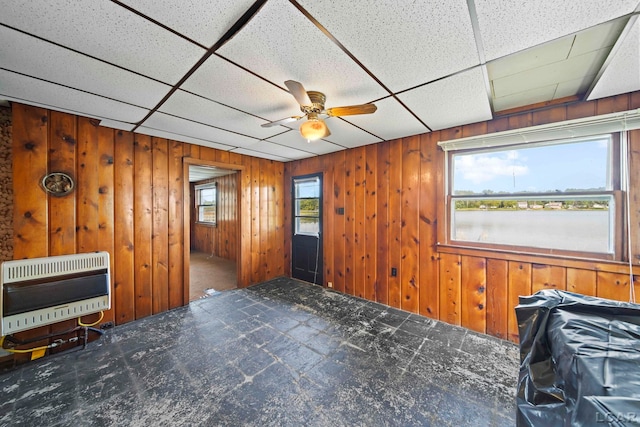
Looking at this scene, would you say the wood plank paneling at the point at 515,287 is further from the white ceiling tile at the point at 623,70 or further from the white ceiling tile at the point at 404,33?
the white ceiling tile at the point at 404,33

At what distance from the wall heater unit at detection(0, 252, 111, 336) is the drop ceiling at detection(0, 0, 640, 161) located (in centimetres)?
142

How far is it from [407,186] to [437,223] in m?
0.59

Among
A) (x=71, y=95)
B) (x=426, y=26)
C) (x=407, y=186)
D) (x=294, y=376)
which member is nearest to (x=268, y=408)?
(x=294, y=376)

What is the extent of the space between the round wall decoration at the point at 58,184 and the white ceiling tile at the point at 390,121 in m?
2.84

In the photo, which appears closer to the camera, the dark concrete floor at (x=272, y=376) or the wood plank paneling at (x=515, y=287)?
the dark concrete floor at (x=272, y=376)

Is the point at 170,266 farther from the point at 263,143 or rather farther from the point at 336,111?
the point at 336,111

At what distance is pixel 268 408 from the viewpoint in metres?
1.51

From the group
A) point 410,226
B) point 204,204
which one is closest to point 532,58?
point 410,226

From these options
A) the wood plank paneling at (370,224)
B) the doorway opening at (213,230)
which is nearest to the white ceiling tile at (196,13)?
the wood plank paneling at (370,224)

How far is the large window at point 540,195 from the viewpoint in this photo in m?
1.93

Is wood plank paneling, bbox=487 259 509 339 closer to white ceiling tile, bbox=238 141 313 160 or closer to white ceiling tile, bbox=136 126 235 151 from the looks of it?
white ceiling tile, bbox=238 141 313 160

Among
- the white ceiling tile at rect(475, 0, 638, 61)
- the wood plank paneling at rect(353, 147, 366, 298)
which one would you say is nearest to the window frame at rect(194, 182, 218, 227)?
the wood plank paneling at rect(353, 147, 366, 298)

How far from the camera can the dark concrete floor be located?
1.45 m

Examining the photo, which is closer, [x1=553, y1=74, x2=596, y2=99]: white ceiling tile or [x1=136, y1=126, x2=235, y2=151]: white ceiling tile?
[x1=553, y1=74, x2=596, y2=99]: white ceiling tile
